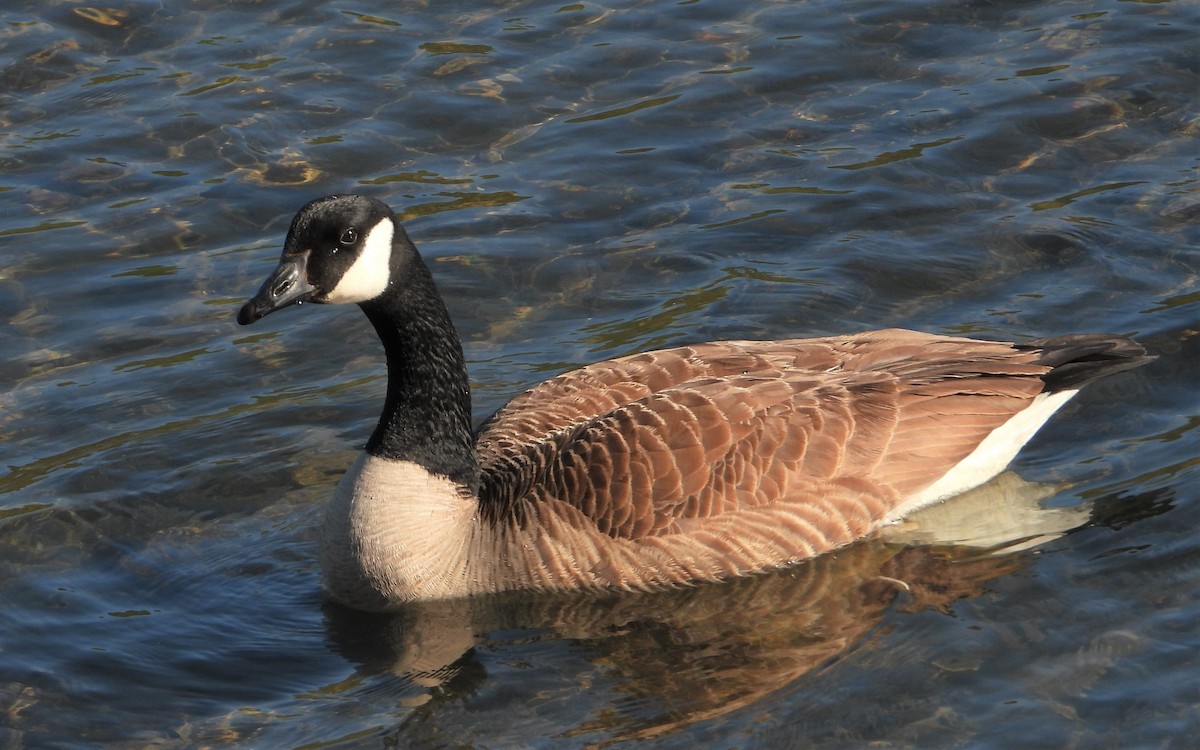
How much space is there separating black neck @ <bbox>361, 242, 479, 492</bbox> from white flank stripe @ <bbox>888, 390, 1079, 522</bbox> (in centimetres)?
245

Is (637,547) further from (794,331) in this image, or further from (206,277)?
(206,277)

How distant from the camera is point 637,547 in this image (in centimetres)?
883

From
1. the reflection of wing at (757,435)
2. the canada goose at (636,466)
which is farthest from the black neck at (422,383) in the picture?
the reflection of wing at (757,435)

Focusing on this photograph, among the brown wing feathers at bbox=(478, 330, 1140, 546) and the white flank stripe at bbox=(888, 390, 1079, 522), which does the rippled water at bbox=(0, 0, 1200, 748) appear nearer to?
the white flank stripe at bbox=(888, 390, 1079, 522)

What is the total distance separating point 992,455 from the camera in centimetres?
948

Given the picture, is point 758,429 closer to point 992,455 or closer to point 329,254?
point 992,455

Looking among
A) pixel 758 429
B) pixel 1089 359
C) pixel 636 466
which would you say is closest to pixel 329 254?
pixel 636 466

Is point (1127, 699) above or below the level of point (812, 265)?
below

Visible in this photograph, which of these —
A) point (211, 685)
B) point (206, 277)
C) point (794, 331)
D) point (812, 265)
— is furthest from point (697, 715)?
point (206, 277)

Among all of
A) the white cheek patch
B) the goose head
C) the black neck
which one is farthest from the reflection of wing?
the goose head

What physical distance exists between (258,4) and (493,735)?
956cm

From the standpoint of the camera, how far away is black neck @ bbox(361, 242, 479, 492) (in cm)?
876

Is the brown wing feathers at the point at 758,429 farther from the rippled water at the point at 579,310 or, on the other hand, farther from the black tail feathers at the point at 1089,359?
the rippled water at the point at 579,310

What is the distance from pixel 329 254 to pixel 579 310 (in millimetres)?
3645
